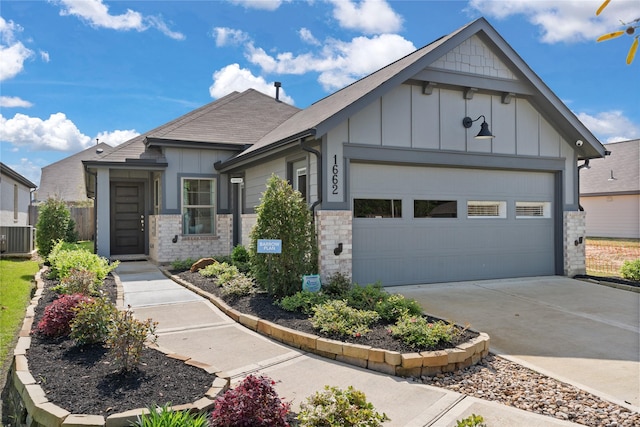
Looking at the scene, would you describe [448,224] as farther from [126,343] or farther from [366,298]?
[126,343]

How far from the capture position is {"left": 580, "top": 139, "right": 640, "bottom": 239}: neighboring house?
23759mm

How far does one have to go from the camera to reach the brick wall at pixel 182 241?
12.1 meters

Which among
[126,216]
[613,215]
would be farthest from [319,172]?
[613,215]

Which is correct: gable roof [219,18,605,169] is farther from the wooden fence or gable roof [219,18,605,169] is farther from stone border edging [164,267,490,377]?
the wooden fence

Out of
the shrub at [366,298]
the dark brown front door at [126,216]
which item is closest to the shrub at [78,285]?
the shrub at [366,298]

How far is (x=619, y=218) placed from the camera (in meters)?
24.5

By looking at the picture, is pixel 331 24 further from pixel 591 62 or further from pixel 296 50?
pixel 591 62

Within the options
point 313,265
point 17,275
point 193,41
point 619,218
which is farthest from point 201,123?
point 619,218

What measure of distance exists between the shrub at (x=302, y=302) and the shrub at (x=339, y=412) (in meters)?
3.00

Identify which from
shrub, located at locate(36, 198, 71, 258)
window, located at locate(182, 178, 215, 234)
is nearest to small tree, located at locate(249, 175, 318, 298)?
window, located at locate(182, 178, 215, 234)

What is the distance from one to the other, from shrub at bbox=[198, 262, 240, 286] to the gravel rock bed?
199 inches

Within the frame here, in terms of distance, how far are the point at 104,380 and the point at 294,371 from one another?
181 cm

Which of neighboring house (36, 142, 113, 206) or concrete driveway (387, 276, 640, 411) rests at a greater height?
neighboring house (36, 142, 113, 206)

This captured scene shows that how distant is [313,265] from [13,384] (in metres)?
4.79
